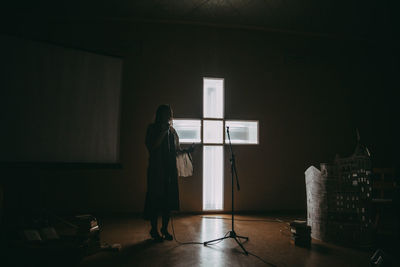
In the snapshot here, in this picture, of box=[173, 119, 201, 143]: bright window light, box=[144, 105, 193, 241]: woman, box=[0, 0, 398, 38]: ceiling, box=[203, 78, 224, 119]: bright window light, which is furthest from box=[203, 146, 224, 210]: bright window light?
box=[0, 0, 398, 38]: ceiling

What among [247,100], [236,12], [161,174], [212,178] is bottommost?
[212,178]

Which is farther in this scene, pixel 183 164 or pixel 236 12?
pixel 236 12

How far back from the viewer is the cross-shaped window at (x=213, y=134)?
14.4ft

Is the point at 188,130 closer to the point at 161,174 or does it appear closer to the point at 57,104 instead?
the point at 161,174

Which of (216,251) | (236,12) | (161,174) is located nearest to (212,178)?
(161,174)

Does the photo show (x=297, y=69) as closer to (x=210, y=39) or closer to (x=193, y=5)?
(x=210, y=39)

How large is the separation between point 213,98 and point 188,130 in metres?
0.79

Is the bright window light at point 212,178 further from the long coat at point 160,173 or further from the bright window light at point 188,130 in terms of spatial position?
the long coat at point 160,173

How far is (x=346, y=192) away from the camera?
2.66 metres

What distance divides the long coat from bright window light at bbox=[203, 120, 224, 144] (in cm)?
164

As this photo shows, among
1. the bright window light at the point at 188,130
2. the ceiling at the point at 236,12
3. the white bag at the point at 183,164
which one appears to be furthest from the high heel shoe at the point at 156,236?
the ceiling at the point at 236,12

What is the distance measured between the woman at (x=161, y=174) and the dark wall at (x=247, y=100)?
1.52 metres

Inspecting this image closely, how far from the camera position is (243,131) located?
455 centimetres

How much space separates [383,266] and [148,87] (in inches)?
155
